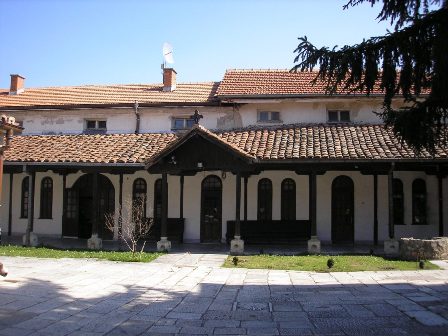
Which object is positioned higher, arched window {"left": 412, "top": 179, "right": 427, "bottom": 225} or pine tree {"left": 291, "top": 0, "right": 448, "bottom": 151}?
pine tree {"left": 291, "top": 0, "right": 448, "bottom": 151}

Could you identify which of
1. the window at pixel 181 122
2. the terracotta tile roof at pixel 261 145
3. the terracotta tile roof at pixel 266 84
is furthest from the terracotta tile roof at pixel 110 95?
the terracotta tile roof at pixel 261 145

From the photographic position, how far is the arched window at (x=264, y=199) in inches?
693

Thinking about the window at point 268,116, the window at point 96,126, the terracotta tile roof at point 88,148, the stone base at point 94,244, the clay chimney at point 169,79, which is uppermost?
the clay chimney at point 169,79

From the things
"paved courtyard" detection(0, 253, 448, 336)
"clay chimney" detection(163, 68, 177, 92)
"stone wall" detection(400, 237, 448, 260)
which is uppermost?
"clay chimney" detection(163, 68, 177, 92)

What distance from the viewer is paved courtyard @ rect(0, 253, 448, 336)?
6.51 m

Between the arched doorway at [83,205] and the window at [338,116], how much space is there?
34.1ft

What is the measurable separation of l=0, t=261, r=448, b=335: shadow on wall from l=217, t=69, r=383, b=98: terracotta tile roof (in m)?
9.92

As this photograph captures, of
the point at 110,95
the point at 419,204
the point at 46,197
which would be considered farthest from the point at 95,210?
the point at 419,204

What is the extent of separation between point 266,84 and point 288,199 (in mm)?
5942

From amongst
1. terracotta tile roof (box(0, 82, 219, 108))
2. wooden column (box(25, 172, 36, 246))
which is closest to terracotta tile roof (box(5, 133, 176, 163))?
wooden column (box(25, 172, 36, 246))

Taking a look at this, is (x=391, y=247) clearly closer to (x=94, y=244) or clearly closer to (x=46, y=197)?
(x=94, y=244)

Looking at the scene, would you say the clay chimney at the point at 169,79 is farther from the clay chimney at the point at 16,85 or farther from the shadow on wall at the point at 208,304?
the shadow on wall at the point at 208,304

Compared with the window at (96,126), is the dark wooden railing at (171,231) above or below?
below

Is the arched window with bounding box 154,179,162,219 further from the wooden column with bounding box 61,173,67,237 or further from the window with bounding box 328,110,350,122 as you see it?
the window with bounding box 328,110,350,122
